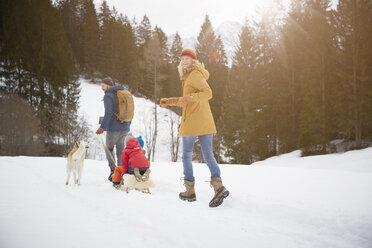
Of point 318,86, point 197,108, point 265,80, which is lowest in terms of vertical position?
point 197,108

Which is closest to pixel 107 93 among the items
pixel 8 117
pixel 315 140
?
pixel 8 117

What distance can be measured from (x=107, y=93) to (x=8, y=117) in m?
11.2

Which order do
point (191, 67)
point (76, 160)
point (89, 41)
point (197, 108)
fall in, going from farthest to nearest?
point (89, 41), point (76, 160), point (191, 67), point (197, 108)

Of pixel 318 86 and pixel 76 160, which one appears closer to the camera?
pixel 76 160

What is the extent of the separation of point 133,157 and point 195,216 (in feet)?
5.94

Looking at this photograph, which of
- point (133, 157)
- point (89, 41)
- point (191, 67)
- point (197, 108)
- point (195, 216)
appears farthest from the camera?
point (89, 41)

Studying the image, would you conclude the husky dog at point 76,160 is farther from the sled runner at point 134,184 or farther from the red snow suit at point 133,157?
the sled runner at point 134,184

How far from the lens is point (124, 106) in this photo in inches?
180

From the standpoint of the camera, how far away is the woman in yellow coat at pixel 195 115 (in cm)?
321

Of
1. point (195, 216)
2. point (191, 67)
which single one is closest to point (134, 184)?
point (195, 216)

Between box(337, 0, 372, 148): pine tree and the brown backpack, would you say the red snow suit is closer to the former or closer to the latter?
the brown backpack

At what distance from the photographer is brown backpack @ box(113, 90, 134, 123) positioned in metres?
4.54

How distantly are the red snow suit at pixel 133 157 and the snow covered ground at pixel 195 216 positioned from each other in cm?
53

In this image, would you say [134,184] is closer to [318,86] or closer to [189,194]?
[189,194]
